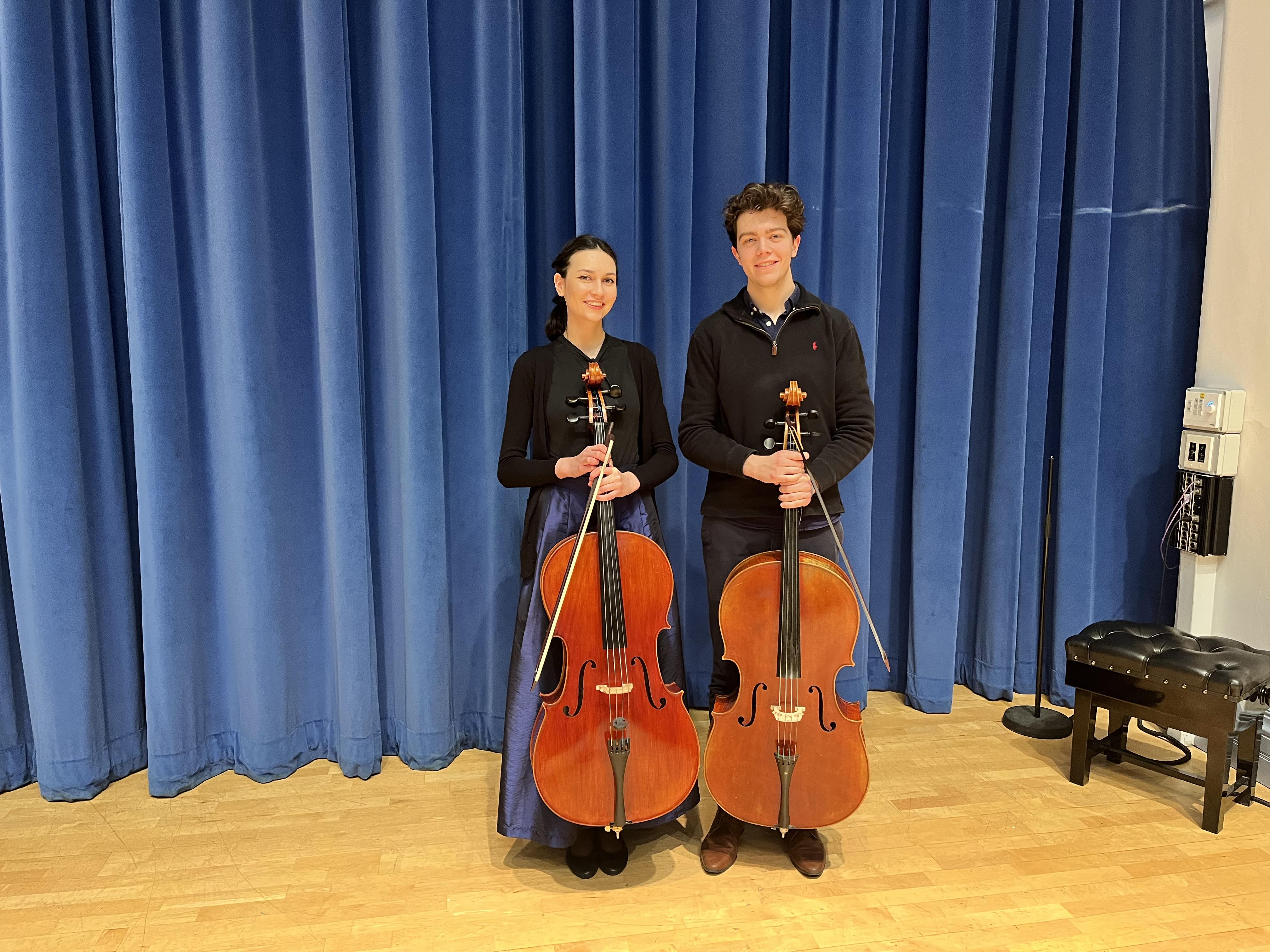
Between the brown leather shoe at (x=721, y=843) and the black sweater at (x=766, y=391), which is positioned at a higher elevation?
the black sweater at (x=766, y=391)

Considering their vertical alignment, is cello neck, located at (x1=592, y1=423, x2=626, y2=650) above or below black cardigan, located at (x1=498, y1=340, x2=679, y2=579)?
below

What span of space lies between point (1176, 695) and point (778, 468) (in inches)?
51.3

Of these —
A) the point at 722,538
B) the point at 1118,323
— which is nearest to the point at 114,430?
the point at 722,538

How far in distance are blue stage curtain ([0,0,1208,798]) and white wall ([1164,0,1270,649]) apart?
0.21 metres

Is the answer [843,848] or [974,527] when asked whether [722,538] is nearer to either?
[843,848]

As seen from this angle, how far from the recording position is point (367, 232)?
8.32ft

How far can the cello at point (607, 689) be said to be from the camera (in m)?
1.84

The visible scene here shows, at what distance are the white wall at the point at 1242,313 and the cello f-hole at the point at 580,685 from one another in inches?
82.3

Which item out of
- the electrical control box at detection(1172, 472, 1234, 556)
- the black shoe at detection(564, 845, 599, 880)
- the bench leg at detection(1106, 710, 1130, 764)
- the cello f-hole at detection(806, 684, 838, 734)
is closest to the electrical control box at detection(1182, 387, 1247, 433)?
the electrical control box at detection(1172, 472, 1234, 556)

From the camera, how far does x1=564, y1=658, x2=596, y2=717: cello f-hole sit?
1840 mm

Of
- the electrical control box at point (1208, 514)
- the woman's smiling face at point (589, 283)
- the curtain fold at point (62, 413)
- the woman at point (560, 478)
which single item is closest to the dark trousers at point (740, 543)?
the woman at point (560, 478)

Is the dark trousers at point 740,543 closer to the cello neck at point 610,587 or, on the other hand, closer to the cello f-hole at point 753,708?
the cello f-hole at point 753,708

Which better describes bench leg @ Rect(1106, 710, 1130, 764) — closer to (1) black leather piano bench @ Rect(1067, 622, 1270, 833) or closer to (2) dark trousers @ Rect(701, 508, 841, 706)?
(1) black leather piano bench @ Rect(1067, 622, 1270, 833)

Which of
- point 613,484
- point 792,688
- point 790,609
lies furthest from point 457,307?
point 792,688
